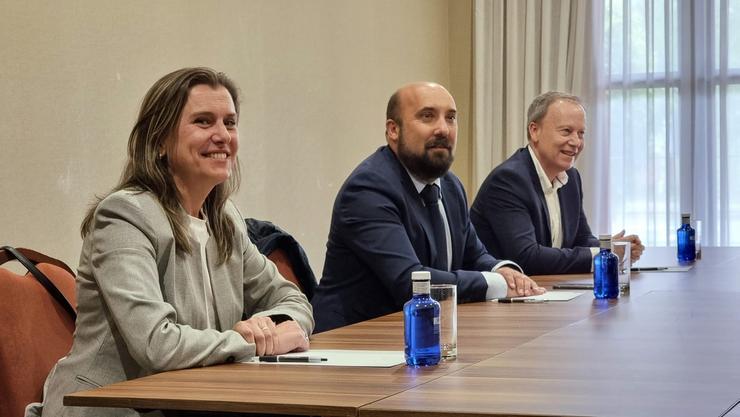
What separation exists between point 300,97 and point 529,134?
125 cm

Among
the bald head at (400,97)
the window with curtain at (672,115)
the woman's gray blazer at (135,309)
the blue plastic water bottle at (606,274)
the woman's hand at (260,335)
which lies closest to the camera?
the woman's gray blazer at (135,309)

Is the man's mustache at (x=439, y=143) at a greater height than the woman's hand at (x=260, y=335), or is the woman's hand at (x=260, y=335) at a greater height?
the man's mustache at (x=439, y=143)

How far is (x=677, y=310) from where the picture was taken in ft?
8.95

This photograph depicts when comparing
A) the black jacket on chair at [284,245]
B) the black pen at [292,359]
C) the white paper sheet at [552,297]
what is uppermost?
the black jacket on chair at [284,245]

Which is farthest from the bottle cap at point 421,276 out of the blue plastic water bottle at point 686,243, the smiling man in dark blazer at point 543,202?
the blue plastic water bottle at point 686,243

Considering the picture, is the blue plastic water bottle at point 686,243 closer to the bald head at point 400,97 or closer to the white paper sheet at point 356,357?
the bald head at point 400,97

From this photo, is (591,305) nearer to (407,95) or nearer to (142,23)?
(407,95)

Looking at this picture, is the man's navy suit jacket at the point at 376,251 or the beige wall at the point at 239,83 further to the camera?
the beige wall at the point at 239,83

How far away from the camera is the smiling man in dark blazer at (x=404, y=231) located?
3256 mm

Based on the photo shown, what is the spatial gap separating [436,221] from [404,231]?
31 centimetres

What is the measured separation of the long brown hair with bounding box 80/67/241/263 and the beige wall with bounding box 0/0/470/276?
1091mm

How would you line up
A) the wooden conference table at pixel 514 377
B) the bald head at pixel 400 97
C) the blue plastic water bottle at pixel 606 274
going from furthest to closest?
the bald head at pixel 400 97
the blue plastic water bottle at pixel 606 274
the wooden conference table at pixel 514 377

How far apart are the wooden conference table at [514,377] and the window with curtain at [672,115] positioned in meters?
4.72

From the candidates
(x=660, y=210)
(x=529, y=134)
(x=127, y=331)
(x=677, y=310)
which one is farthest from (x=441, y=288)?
(x=660, y=210)
